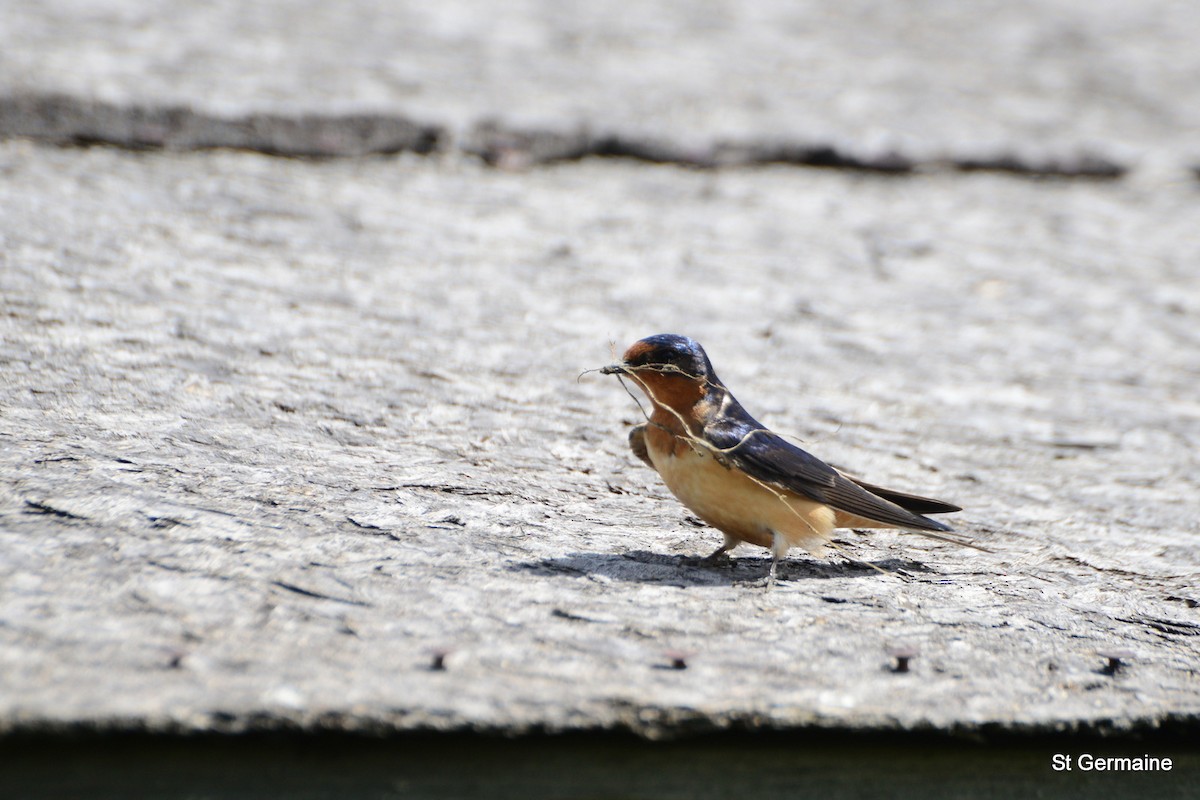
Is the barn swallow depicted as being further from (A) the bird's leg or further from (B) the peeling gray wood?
(B) the peeling gray wood

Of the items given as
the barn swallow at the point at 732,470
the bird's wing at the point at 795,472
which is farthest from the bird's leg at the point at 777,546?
the bird's wing at the point at 795,472

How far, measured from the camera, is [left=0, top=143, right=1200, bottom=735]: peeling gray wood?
2.04m

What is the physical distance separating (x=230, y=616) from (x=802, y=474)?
1.42 meters

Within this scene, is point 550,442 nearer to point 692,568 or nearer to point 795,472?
point 692,568

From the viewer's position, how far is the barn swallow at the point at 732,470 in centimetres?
270

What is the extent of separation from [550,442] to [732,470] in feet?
3.28

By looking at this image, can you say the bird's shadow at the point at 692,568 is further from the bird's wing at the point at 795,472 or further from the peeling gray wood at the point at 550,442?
the bird's wing at the point at 795,472

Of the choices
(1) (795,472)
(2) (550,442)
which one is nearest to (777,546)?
(1) (795,472)

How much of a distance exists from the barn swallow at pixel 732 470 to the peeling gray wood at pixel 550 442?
156 millimetres

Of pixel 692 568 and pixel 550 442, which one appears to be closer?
pixel 692 568

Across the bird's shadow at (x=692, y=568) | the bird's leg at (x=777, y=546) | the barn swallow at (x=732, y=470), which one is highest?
the barn swallow at (x=732, y=470)

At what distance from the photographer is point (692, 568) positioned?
276 centimetres

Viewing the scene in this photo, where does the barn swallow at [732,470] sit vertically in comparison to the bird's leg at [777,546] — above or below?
above

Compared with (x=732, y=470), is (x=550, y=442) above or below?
below
